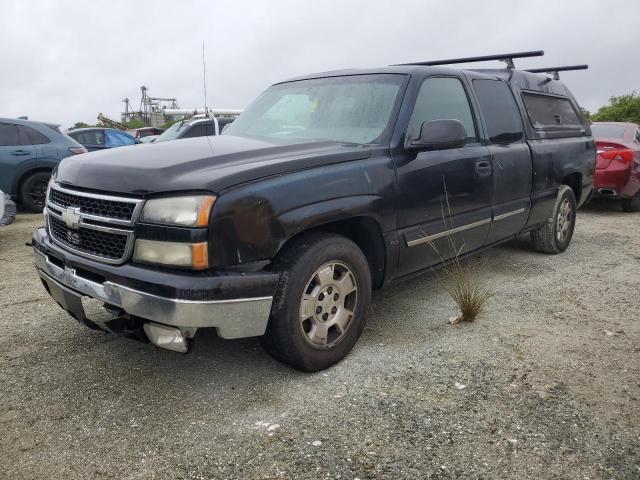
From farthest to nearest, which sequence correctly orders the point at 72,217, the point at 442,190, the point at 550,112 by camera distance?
the point at 550,112 < the point at 442,190 < the point at 72,217

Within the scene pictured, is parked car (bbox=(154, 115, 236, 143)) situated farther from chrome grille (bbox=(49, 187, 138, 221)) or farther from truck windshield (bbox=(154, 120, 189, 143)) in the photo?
chrome grille (bbox=(49, 187, 138, 221))

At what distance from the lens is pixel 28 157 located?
8477 mm

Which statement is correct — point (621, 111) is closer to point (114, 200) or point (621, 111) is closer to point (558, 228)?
point (558, 228)

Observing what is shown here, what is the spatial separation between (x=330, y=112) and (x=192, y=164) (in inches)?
53.0

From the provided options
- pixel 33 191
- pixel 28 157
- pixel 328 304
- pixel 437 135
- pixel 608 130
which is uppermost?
pixel 437 135

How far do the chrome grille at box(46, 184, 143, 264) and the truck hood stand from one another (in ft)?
0.20

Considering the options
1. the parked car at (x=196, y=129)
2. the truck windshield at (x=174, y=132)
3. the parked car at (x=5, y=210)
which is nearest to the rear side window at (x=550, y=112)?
the parked car at (x=5, y=210)

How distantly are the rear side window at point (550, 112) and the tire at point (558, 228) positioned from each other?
682 mm

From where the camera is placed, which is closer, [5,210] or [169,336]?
[169,336]

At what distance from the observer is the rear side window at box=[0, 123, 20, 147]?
8.47 meters

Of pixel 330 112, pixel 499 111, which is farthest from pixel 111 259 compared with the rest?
pixel 499 111

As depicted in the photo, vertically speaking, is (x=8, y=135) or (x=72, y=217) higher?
(x=8, y=135)

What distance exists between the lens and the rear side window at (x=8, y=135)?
847 centimetres

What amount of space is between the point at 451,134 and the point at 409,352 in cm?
137
